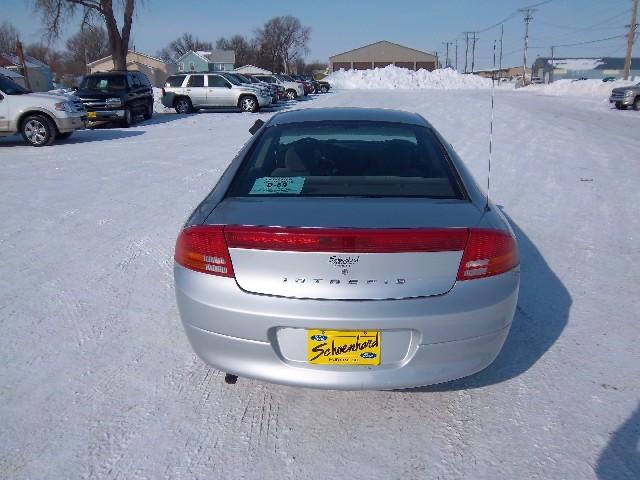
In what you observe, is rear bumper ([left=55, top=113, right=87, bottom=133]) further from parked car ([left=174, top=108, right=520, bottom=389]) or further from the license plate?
the license plate

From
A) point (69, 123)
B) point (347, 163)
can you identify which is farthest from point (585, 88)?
point (347, 163)

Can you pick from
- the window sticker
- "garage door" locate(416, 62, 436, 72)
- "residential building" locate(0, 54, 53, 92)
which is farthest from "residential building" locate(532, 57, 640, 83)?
the window sticker

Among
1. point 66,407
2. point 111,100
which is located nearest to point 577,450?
point 66,407

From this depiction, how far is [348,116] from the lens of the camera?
11.4ft

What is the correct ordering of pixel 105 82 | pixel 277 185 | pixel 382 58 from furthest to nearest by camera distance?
pixel 382 58 < pixel 105 82 < pixel 277 185

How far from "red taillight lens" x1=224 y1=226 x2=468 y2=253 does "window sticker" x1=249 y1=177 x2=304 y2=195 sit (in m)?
0.50

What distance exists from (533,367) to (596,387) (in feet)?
1.08

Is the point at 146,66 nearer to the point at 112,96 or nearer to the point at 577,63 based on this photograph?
the point at 112,96

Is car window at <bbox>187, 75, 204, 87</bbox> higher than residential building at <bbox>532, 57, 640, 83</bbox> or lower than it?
lower

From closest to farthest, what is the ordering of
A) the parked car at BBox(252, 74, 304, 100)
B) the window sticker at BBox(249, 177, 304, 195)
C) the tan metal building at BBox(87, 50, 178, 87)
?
the window sticker at BBox(249, 177, 304, 195), the parked car at BBox(252, 74, 304, 100), the tan metal building at BBox(87, 50, 178, 87)

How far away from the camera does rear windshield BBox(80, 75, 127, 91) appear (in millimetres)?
16406

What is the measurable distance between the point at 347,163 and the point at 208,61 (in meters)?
84.6

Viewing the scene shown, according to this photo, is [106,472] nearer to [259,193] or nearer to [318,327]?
[318,327]

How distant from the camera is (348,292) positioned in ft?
6.84
